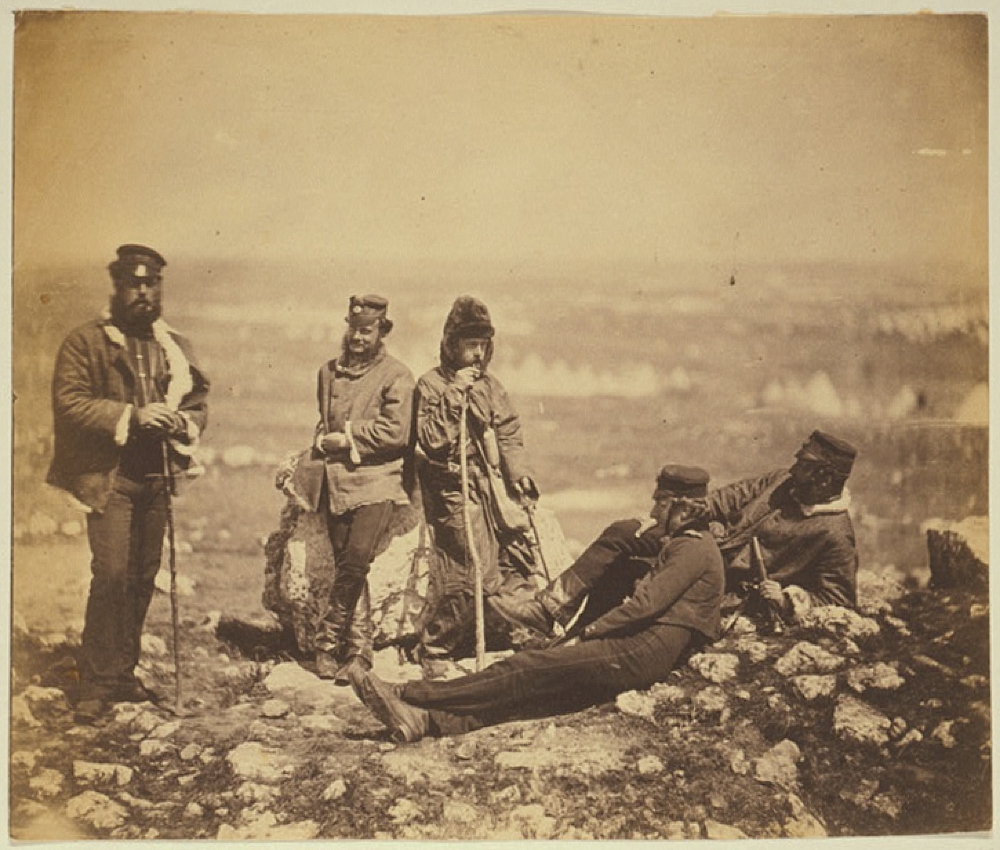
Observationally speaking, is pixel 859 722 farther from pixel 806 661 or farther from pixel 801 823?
pixel 801 823

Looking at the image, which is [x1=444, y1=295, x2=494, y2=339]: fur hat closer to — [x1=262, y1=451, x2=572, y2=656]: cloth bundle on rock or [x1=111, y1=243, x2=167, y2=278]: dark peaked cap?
[x1=262, y1=451, x2=572, y2=656]: cloth bundle on rock

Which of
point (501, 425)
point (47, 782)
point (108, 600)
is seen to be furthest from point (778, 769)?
point (47, 782)

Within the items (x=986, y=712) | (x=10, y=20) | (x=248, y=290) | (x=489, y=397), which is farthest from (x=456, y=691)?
(x=10, y=20)

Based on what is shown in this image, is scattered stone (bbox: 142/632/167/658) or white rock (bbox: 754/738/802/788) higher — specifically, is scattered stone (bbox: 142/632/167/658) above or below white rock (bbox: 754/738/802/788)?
above

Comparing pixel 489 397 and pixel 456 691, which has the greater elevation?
pixel 489 397

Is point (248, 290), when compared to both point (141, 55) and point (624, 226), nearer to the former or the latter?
point (141, 55)

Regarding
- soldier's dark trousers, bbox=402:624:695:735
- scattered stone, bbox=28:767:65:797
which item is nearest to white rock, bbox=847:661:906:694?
soldier's dark trousers, bbox=402:624:695:735
